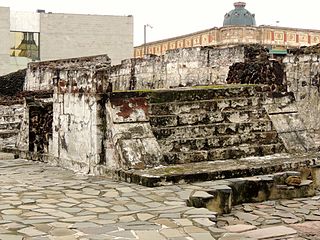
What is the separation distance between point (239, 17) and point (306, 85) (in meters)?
33.5

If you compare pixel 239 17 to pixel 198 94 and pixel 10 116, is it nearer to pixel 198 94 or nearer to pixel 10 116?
pixel 10 116

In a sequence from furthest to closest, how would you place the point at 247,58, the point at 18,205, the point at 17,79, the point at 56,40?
the point at 56,40, the point at 17,79, the point at 247,58, the point at 18,205

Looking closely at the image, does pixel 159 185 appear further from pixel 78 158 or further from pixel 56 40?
pixel 56 40

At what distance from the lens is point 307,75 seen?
29.7 ft

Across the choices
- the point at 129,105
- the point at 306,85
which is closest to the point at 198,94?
the point at 129,105

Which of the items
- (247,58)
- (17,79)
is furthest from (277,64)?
(17,79)

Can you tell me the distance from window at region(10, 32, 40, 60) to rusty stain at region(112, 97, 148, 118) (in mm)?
24929

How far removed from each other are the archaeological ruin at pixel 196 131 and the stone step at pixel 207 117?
1 centimetres

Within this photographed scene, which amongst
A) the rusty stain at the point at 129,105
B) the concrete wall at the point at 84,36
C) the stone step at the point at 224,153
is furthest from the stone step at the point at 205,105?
the concrete wall at the point at 84,36

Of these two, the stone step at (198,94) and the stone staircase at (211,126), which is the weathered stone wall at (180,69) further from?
the stone staircase at (211,126)

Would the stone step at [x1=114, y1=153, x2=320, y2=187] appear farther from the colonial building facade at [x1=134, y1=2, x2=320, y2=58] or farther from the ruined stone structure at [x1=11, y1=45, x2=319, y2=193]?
the colonial building facade at [x1=134, y1=2, x2=320, y2=58]

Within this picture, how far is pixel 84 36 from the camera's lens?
32094 millimetres

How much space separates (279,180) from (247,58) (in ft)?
15.2

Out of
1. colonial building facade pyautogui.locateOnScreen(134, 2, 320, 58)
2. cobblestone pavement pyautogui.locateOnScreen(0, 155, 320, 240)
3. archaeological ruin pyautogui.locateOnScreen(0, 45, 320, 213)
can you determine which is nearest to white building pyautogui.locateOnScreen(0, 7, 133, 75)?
colonial building facade pyautogui.locateOnScreen(134, 2, 320, 58)
